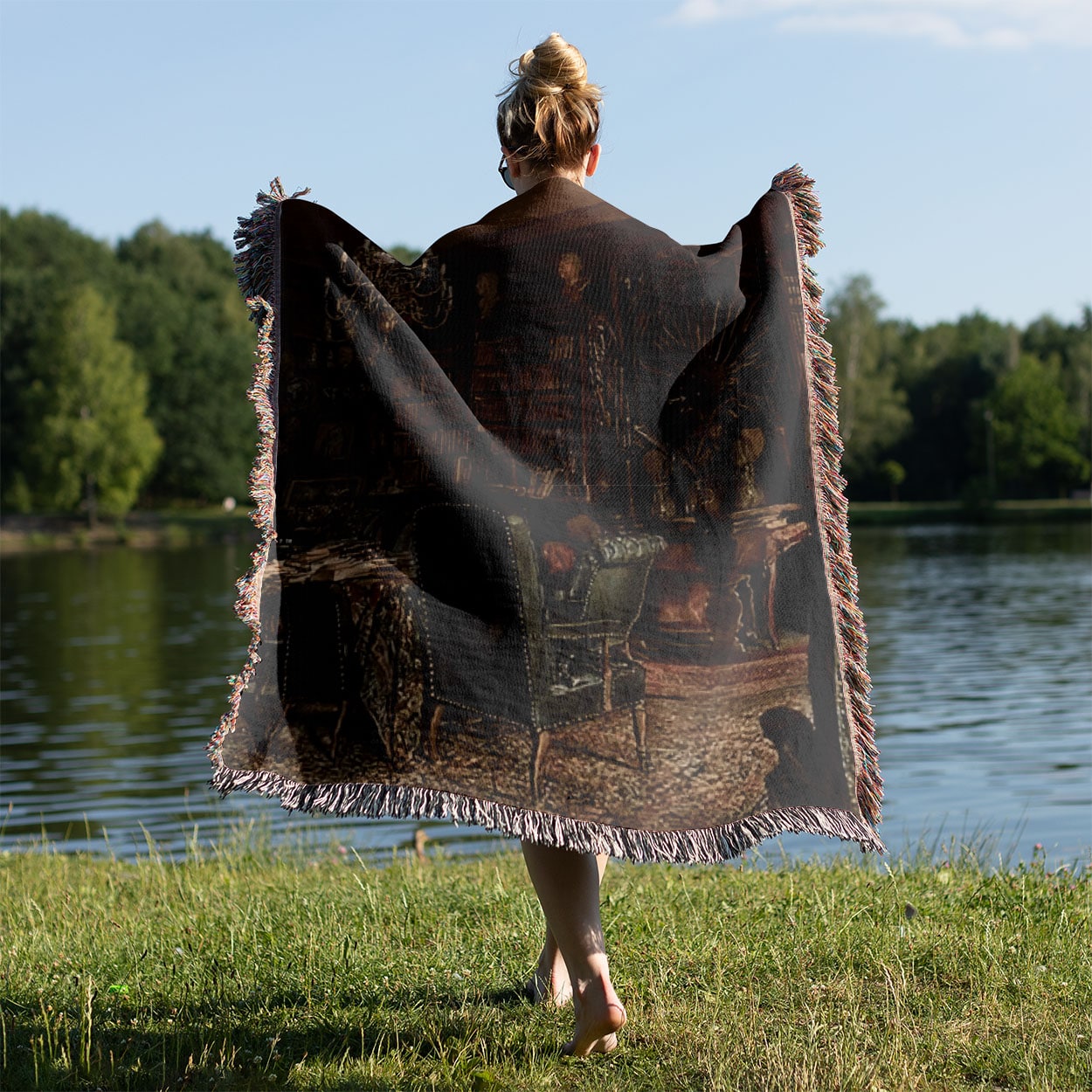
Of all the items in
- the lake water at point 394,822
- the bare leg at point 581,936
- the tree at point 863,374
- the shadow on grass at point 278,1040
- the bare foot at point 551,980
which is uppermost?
the tree at point 863,374

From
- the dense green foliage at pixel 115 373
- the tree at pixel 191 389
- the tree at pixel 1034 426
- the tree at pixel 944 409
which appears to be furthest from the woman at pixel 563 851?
the tree at pixel 944 409

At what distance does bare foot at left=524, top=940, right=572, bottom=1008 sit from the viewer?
3.36 m

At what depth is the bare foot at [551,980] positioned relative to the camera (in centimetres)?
336

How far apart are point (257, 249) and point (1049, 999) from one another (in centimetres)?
265

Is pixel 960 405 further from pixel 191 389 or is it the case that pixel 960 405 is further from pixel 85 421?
pixel 85 421

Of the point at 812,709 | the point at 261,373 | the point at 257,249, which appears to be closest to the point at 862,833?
the point at 812,709

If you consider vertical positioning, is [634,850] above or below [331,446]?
below

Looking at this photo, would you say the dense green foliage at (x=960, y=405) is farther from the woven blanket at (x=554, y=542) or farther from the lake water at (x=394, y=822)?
the woven blanket at (x=554, y=542)

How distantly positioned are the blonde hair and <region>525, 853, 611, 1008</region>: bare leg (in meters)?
1.71

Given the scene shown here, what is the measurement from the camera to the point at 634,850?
2.99 metres

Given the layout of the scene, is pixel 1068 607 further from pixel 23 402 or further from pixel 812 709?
pixel 23 402

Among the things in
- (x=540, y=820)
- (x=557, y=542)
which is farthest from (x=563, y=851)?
(x=557, y=542)

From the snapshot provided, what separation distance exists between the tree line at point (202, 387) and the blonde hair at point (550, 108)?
49831 millimetres

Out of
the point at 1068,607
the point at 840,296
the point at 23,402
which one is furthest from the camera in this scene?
the point at 840,296
